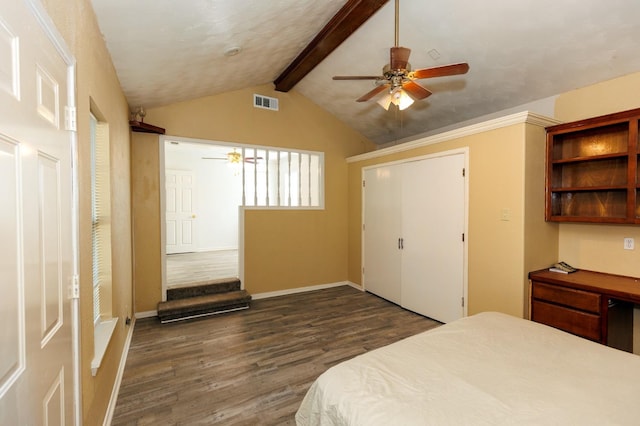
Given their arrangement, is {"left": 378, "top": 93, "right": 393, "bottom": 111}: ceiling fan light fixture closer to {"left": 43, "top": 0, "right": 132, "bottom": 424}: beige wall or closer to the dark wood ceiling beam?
the dark wood ceiling beam

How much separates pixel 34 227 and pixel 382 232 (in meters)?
3.94

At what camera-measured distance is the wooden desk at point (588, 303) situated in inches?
91.2

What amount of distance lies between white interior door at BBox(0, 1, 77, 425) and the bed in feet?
3.45

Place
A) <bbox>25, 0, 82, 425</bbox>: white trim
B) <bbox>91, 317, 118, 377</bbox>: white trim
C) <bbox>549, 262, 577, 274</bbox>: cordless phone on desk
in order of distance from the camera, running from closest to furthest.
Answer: <bbox>25, 0, 82, 425</bbox>: white trim < <bbox>91, 317, 118, 377</bbox>: white trim < <bbox>549, 262, 577, 274</bbox>: cordless phone on desk

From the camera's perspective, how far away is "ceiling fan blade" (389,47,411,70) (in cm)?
210

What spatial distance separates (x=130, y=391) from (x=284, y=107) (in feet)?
13.1

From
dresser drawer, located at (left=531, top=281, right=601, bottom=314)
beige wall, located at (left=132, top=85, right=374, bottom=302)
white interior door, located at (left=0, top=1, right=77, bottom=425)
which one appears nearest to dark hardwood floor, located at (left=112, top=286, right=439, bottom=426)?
beige wall, located at (left=132, top=85, right=374, bottom=302)

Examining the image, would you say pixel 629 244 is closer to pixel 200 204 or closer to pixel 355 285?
pixel 355 285

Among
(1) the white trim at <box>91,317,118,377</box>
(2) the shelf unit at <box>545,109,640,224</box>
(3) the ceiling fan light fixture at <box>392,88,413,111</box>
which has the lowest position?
(1) the white trim at <box>91,317,118,377</box>

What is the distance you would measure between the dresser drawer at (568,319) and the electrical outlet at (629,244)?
0.80 m

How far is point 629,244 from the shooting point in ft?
8.52

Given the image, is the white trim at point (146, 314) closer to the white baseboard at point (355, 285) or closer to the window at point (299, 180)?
the window at point (299, 180)

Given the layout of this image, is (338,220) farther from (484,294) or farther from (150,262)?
(150,262)

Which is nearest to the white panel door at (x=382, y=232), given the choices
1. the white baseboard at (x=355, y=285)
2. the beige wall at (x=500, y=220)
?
the white baseboard at (x=355, y=285)
